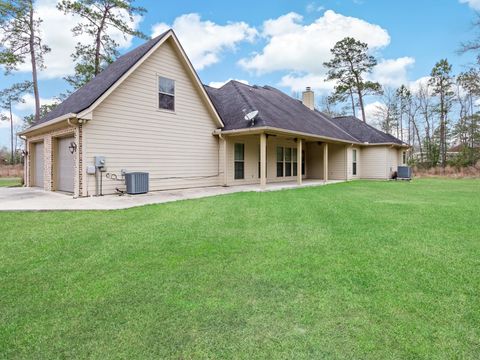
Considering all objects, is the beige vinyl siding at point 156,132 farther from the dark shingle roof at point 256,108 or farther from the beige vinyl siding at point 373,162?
the beige vinyl siding at point 373,162

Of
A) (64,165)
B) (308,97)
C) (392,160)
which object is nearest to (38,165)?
(64,165)

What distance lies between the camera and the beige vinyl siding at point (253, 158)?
13273 millimetres

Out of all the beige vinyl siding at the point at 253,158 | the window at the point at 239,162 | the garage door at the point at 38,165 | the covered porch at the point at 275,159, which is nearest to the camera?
the garage door at the point at 38,165

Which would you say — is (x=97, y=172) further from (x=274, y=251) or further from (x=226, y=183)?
(x=274, y=251)

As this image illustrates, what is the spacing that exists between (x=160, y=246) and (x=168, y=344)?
2.24 metres

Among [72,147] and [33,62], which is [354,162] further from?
[33,62]

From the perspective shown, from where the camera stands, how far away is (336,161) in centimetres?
1923

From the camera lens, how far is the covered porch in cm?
1293

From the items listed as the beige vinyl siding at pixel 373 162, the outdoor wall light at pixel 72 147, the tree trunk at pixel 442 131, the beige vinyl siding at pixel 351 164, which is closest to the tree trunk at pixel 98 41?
the outdoor wall light at pixel 72 147

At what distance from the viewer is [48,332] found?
7.10 ft

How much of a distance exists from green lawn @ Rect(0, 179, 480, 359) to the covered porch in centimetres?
720

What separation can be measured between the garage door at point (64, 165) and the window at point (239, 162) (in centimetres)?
651

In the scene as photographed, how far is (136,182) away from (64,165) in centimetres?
290

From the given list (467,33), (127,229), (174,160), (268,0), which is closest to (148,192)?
(174,160)
